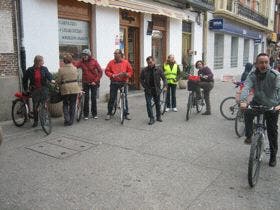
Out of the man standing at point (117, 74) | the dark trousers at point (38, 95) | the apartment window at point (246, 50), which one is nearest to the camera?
the dark trousers at point (38, 95)

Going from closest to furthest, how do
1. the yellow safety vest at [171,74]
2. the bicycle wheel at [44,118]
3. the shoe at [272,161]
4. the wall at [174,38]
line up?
the shoe at [272,161] → the bicycle wheel at [44,118] → the yellow safety vest at [171,74] → the wall at [174,38]

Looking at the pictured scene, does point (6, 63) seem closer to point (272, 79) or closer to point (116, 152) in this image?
point (116, 152)

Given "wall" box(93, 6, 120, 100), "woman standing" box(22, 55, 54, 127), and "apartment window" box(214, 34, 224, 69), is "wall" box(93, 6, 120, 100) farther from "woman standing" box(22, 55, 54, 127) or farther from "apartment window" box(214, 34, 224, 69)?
"apartment window" box(214, 34, 224, 69)

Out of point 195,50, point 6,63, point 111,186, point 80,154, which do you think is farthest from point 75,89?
point 195,50

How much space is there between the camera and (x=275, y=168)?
584 cm

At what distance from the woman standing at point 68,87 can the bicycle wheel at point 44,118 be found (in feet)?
2.67

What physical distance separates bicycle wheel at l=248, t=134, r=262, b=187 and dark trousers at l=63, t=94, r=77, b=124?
15.2 ft

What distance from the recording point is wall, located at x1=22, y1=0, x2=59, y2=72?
938 cm

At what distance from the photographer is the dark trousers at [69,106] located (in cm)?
844

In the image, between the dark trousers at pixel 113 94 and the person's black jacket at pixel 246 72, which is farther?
the person's black jacket at pixel 246 72

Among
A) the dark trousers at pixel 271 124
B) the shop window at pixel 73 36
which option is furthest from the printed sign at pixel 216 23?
the dark trousers at pixel 271 124

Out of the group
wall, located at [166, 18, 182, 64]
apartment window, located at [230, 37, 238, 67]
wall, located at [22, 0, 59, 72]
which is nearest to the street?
wall, located at [22, 0, 59, 72]

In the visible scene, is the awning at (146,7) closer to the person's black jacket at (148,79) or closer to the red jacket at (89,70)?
the red jacket at (89,70)

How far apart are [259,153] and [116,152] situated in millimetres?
2473
